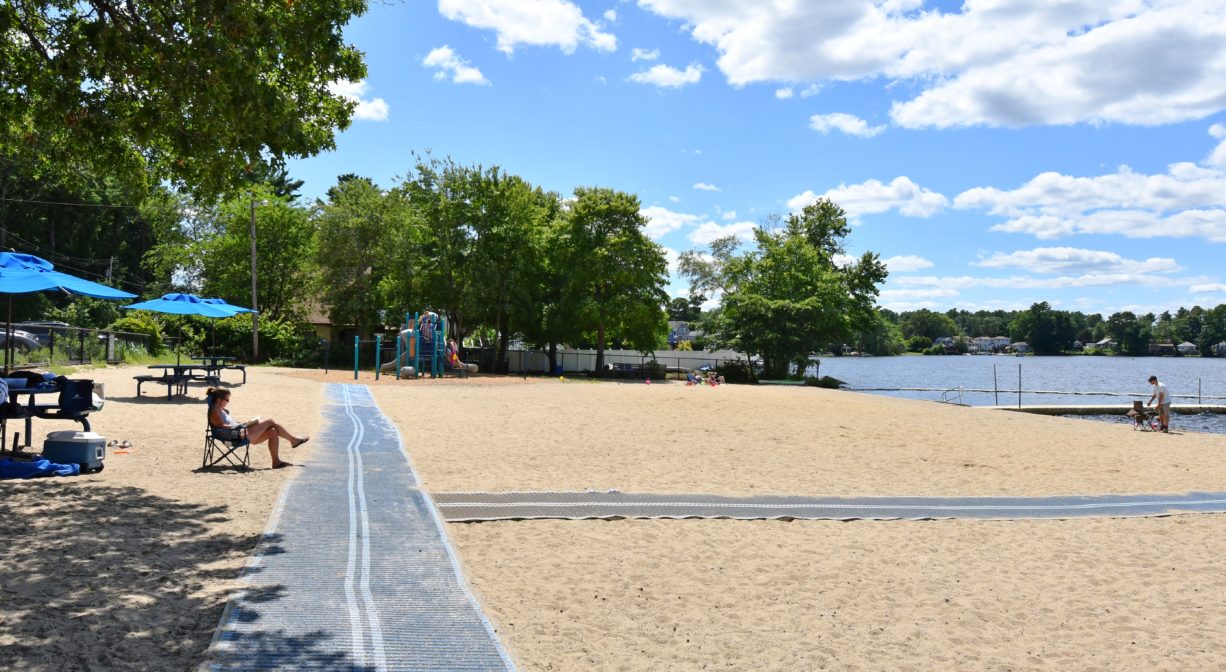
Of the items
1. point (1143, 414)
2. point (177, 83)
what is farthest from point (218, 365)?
point (1143, 414)

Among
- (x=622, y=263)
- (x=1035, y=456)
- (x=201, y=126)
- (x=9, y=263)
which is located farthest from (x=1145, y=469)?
(x=622, y=263)

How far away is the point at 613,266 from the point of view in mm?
43125

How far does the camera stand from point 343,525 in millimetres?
7258

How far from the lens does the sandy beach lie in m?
4.97

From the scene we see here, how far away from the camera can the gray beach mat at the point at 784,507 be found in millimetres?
8664

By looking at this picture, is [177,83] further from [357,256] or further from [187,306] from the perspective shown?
[357,256]

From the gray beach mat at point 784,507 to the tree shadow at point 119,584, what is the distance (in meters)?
2.44

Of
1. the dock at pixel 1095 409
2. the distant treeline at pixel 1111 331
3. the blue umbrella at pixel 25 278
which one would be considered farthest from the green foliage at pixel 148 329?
the distant treeline at pixel 1111 331

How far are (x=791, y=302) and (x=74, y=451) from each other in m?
42.4

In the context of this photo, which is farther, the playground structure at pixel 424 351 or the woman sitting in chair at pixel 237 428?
the playground structure at pixel 424 351

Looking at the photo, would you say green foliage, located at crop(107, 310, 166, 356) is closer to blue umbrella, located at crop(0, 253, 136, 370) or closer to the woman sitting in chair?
blue umbrella, located at crop(0, 253, 136, 370)

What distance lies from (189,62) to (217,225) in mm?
48636

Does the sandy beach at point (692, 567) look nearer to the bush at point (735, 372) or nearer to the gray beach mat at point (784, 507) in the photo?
the gray beach mat at point (784, 507)

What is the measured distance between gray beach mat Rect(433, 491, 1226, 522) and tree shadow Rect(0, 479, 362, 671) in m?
2.44
